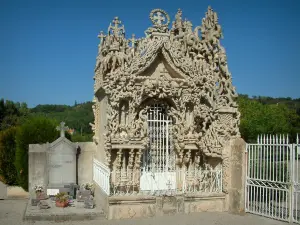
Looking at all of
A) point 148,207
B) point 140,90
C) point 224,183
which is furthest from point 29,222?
point 224,183

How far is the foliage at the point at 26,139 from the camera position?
16812 mm

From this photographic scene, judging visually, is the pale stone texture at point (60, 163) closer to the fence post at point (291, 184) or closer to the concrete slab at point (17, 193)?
the concrete slab at point (17, 193)

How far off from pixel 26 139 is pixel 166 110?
22.0 feet

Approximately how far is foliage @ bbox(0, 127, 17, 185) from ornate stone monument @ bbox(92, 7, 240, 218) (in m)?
5.50

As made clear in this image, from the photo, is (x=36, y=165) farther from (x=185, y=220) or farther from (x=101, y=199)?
(x=185, y=220)

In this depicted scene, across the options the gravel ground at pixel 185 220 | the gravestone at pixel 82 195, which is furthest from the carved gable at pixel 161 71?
the gravel ground at pixel 185 220

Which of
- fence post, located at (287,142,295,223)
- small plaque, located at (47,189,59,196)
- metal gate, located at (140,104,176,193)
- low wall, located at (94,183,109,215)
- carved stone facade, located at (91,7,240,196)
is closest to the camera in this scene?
fence post, located at (287,142,295,223)

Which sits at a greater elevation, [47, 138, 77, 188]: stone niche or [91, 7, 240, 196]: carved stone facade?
[91, 7, 240, 196]: carved stone facade

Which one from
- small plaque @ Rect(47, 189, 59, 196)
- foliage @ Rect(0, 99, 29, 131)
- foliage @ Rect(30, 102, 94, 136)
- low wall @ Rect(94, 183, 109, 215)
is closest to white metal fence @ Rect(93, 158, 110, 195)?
low wall @ Rect(94, 183, 109, 215)

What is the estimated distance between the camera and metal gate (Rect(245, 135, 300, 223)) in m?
11.3

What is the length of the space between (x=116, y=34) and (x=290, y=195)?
827 cm

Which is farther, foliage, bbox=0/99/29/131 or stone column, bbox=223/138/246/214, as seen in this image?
foliage, bbox=0/99/29/131

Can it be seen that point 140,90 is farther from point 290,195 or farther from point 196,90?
point 290,195

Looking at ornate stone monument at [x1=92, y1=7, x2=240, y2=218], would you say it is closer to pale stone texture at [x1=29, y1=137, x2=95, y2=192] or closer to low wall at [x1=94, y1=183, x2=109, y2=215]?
low wall at [x1=94, y1=183, x2=109, y2=215]
